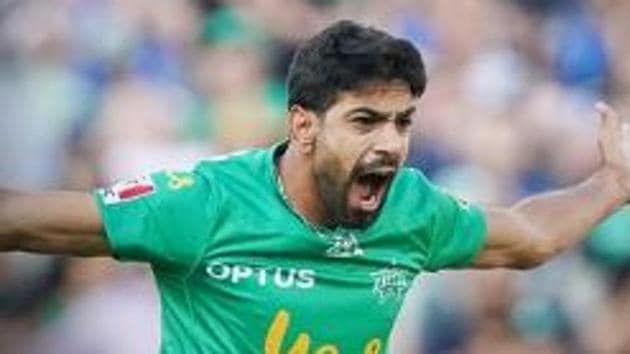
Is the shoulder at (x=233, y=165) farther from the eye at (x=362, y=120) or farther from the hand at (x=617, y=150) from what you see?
the hand at (x=617, y=150)

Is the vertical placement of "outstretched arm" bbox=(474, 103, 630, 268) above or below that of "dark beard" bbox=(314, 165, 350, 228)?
below

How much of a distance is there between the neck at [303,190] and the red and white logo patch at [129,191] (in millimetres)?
309

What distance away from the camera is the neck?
340 cm

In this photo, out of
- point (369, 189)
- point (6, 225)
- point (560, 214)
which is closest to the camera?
point (6, 225)

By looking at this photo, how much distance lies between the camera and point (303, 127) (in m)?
3.35

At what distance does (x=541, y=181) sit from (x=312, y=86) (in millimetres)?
2272

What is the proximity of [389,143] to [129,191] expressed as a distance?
0.55 m

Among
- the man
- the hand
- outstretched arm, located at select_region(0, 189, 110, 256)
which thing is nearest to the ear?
the man

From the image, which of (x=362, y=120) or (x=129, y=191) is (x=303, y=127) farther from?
(x=129, y=191)

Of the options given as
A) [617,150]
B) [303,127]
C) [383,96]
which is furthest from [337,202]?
[617,150]

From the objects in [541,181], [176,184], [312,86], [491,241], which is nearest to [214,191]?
[176,184]

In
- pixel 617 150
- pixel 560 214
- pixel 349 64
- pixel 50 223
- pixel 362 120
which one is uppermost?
pixel 349 64

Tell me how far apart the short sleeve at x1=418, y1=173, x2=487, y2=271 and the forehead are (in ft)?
1.26

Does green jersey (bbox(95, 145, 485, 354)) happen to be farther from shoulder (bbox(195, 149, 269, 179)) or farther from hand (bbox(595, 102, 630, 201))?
hand (bbox(595, 102, 630, 201))
